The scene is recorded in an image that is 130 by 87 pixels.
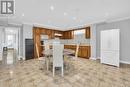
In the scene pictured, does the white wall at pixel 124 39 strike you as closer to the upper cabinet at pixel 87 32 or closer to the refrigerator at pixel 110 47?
the refrigerator at pixel 110 47

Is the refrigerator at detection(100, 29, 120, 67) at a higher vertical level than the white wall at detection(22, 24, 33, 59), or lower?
lower

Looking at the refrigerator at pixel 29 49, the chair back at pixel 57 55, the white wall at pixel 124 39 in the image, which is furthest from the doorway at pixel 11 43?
the white wall at pixel 124 39

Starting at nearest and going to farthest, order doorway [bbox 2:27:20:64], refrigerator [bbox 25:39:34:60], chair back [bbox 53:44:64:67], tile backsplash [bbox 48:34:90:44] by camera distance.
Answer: chair back [bbox 53:44:64:67] → doorway [bbox 2:27:20:64] → refrigerator [bbox 25:39:34:60] → tile backsplash [bbox 48:34:90:44]

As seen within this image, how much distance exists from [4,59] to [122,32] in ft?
22.4

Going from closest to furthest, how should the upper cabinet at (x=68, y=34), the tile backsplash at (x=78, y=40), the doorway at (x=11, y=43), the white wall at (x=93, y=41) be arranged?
the doorway at (x=11, y=43) < the white wall at (x=93, y=41) < the tile backsplash at (x=78, y=40) < the upper cabinet at (x=68, y=34)

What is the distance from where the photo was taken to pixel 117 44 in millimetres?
4695

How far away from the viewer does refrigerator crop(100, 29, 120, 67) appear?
4.69m

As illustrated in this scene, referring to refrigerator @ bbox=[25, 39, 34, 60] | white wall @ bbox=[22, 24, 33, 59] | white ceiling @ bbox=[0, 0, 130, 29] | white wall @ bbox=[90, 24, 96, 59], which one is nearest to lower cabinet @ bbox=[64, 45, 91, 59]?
white wall @ bbox=[90, 24, 96, 59]

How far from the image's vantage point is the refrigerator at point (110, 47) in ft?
15.4

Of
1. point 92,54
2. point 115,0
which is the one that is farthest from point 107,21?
point 115,0

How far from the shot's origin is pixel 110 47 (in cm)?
492

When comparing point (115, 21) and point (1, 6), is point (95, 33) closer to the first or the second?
point (115, 21)

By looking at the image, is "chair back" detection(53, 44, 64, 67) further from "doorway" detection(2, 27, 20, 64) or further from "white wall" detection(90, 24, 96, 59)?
"doorway" detection(2, 27, 20, 64)

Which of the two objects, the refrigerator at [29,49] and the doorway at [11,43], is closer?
the doorway at [11,43]
